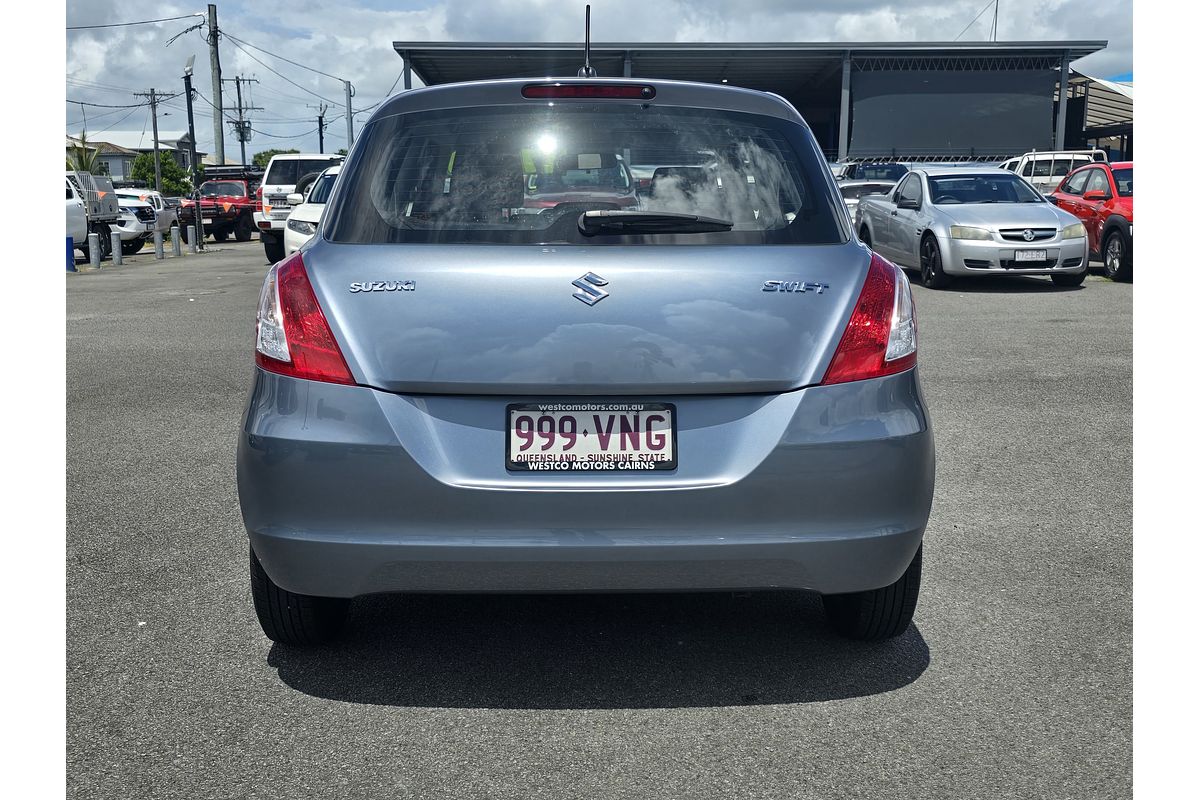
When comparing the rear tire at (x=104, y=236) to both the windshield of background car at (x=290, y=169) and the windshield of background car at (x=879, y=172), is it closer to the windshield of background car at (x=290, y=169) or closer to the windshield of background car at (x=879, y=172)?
the windshield of background car at (x=290, y=169)

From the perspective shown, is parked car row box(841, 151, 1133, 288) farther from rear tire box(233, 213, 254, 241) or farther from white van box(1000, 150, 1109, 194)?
rear tire box(233, 213, 254, 241)

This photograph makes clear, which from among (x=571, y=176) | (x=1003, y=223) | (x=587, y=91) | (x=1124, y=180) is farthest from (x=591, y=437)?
(x=1124, y=180)

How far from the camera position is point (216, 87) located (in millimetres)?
49406

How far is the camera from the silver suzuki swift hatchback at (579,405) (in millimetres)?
3086

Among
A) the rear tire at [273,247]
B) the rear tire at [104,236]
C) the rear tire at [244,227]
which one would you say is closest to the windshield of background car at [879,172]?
the rear tire at [273,247]

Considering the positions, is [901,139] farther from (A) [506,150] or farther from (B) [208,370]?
(A) [506,150]

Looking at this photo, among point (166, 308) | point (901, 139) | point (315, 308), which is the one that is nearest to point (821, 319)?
point (315, 308)

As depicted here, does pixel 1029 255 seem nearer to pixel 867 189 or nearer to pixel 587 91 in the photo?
pixel 867 189

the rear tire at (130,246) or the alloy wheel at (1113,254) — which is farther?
the rear tire at (130,246)

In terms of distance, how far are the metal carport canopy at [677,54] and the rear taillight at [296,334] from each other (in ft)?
134

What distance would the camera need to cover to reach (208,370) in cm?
957

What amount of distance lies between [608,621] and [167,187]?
90861mm

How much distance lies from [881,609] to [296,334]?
71.3 inches

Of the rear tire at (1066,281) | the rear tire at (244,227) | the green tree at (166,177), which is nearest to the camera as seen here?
the rear tire at (1066,281)
